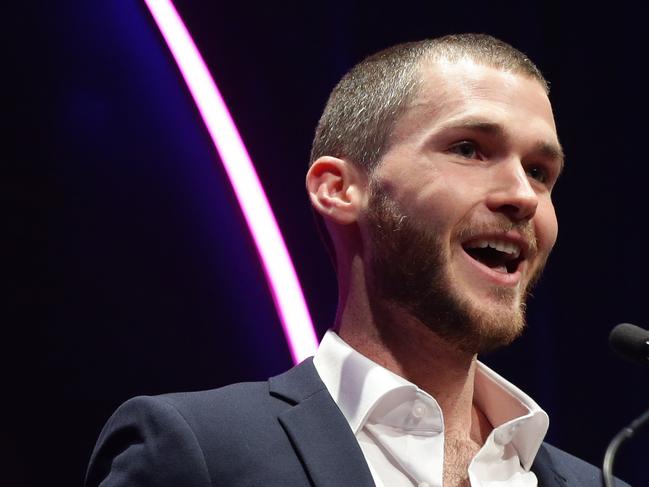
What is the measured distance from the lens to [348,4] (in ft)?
11.4

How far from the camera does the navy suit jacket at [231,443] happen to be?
1766 mm

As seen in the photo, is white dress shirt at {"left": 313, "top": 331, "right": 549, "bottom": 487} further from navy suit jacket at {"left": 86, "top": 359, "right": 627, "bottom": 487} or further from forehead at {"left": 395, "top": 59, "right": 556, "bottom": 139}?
forehead at {"left": 395, "top": 59, "right": 556, "bottom": 139}

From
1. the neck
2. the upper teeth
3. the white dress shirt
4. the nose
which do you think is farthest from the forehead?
the white dress shirt

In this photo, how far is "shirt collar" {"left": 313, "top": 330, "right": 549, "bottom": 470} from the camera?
201 cm

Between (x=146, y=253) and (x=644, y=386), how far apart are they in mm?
1737

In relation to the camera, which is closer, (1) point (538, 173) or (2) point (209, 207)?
(1) point (538, 173)

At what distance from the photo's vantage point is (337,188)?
2.31 meters

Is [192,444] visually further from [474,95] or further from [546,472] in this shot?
[474,95]

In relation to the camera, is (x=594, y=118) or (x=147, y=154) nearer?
(x=147, y=154)

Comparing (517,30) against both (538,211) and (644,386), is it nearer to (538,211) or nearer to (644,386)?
(644,386)

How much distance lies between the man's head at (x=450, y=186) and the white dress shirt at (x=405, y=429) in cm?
16

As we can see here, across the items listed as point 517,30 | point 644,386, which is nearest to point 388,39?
point 517,30

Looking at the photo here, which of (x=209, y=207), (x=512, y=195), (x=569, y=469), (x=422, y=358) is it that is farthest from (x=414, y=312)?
(x=209, y=207)

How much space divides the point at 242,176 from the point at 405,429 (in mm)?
1406
